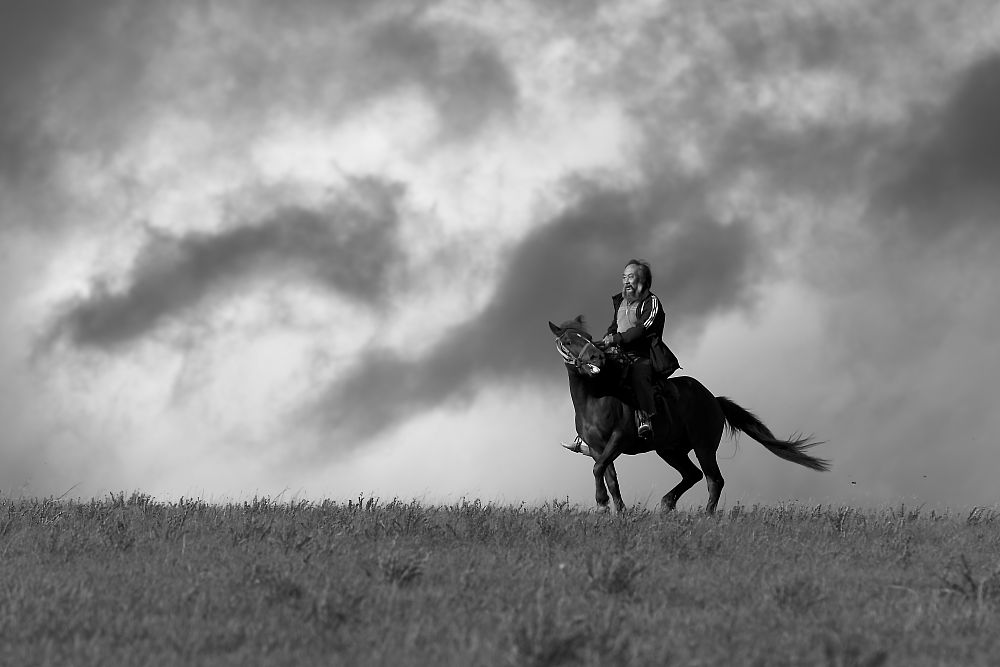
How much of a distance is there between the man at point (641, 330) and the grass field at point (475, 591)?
4.63 m

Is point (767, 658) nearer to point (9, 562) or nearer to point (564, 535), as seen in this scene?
point (564, 535)

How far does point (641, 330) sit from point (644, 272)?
3.23 ft

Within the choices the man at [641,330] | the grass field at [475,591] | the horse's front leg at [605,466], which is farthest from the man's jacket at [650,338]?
the grass field at [475,591]

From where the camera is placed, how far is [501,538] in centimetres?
1070

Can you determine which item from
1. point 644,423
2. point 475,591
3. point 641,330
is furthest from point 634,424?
point 475,591

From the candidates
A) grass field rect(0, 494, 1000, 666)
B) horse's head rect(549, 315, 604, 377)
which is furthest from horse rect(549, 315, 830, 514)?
grass field rect(0, 494, 1000, 666)

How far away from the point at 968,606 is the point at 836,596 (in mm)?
963

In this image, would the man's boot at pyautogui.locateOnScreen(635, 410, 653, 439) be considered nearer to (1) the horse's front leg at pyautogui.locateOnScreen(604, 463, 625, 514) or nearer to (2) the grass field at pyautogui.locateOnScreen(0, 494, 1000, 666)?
(1) the horse's front leg at pyautogui.locateOnScreen(604, 463, 625, 514)

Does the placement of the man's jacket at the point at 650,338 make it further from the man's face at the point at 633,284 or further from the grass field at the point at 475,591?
the grass field at the point at 475,591

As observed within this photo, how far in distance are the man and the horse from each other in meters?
0.33

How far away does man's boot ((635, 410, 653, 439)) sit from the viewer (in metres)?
16.2

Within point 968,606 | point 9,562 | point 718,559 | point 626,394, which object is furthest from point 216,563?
point 626,394

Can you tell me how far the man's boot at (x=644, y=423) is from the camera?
53.3 ft

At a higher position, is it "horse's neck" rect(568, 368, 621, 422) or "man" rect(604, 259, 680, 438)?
"man" rect(604, 259, 680, 438)
